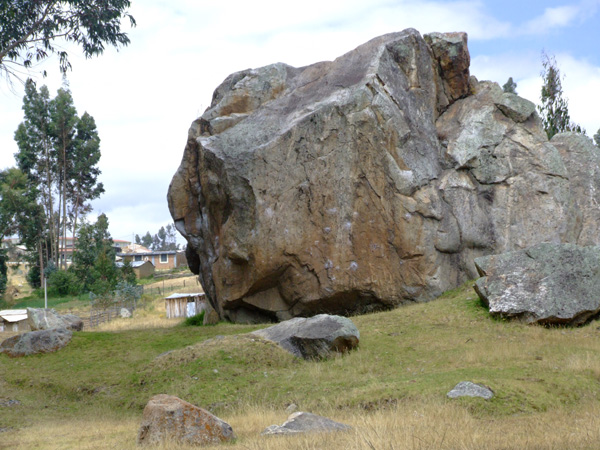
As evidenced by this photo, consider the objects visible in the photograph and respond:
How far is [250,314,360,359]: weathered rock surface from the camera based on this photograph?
14.1 meters

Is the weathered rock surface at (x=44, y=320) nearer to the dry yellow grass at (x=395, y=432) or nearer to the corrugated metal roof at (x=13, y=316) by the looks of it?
the corrugated metal roof at (x=13, y=316)

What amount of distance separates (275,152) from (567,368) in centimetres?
1054

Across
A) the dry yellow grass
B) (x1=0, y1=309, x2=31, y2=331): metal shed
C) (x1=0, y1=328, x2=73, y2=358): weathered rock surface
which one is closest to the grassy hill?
the dry yellow grass

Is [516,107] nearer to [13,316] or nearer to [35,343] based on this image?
[35,343]

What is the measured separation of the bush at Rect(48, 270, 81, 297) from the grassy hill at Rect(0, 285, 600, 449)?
34.1m

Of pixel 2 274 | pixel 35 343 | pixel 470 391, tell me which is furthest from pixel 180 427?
pixel 2 274

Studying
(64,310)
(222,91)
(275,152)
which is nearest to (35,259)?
(64,310)

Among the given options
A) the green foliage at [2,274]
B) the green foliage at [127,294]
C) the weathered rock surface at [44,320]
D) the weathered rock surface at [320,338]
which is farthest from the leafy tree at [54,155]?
the weathered rock surface at [320,338]

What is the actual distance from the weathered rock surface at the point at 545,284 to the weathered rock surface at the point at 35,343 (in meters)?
11.8

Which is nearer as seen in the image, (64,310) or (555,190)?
(555,190)

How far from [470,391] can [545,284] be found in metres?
6.44

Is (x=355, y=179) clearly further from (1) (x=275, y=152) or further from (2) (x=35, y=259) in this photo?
(2) (x=35, y=259)

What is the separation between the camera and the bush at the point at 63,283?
2018 inches

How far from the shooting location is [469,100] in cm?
2241
